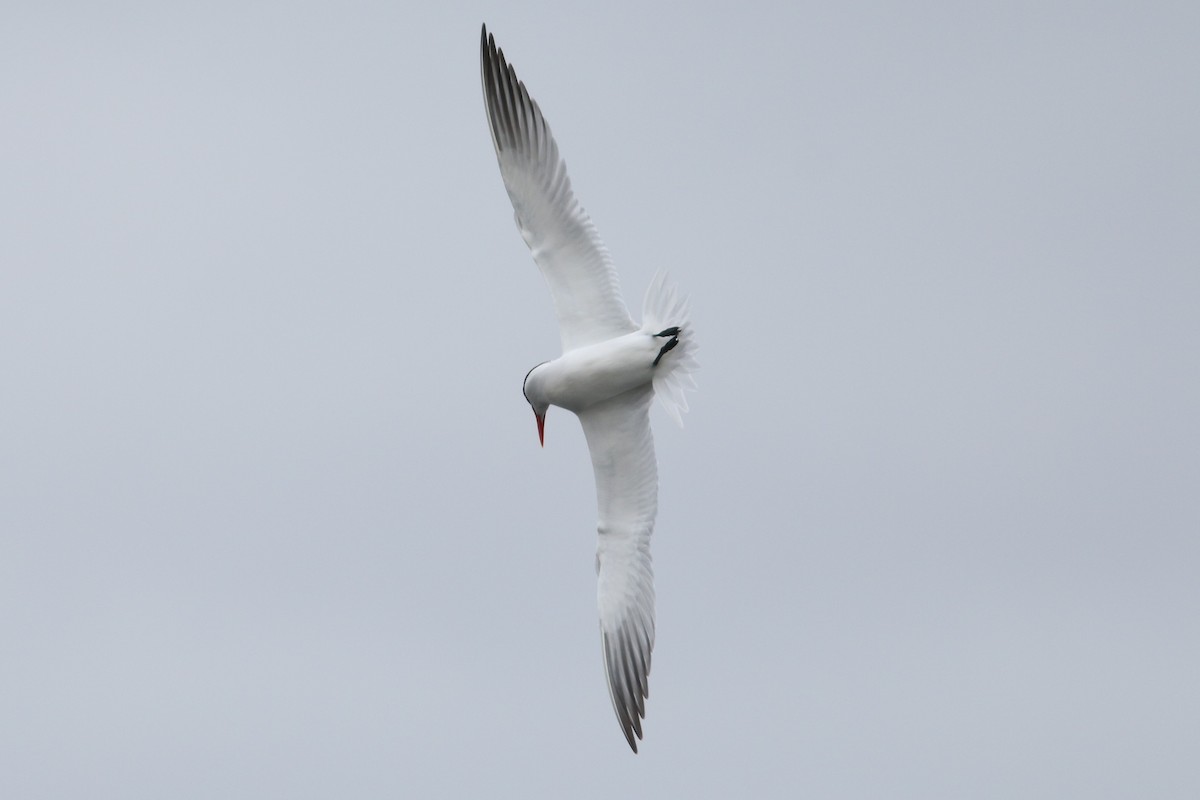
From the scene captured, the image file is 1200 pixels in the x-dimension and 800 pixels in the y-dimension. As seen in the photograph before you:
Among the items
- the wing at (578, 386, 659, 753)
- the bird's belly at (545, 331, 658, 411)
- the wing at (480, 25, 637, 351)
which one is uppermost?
the wing at (480, 25, 637, 351)

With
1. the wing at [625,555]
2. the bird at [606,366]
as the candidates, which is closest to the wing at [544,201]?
the bird at [606,366]

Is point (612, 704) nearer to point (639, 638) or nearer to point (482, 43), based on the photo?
point (639, 638)

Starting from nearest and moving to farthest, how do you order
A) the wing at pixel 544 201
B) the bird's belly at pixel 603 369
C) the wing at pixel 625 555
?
the wing at pixel 544 201 < the bird's belly at pixel 603 369 < the wing at pixel 625 555

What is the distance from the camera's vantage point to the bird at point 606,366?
15391mm

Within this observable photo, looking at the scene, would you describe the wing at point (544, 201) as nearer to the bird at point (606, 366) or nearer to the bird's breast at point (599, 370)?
the bird at point (606, 366)

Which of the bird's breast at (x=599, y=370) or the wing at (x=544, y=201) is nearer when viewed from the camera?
the wing at (x=544, y=201)

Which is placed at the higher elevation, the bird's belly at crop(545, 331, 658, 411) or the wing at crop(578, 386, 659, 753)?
the bird's belly at crop(545, 331, 658, 411)

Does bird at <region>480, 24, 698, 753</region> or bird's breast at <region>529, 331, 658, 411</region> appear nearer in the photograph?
bird at <region>480, 24, 698, 753</region>

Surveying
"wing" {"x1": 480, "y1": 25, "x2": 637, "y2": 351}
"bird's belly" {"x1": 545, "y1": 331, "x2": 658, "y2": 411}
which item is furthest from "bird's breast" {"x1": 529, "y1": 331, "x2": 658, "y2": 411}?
"wing" {"x1": 480, "y1": 25, "x2": 637, "y2": 351}

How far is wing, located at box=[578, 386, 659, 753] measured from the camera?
1627 cm

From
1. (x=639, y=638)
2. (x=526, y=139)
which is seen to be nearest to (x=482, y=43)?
(x=526, y=139)

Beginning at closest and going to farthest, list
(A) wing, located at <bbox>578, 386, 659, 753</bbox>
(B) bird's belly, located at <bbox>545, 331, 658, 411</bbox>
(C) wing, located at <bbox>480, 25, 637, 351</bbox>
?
(C) wing, located at <bbox>480, 25, 637, 351</bbox> → (B) bird's belly, located at <bbox>545, 331, 658, 411</bbox> → (A) wing, located at <bbox>578, 386, 659, 753</bbox>

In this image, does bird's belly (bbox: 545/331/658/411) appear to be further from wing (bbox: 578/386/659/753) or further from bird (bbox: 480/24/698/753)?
wing (bbox: 578/386/659/753)

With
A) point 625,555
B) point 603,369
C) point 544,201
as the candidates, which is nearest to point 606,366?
point 603,369
